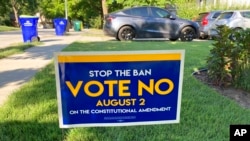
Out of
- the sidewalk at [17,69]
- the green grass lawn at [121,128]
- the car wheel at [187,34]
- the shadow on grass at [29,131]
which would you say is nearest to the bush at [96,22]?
the car wheel at [187,34]

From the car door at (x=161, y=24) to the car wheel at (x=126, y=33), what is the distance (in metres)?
0.81

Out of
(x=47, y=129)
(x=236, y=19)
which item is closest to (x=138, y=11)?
(x=236, y=19)

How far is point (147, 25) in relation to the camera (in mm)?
13438

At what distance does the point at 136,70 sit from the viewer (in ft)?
8.13

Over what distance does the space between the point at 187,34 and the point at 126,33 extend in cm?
291

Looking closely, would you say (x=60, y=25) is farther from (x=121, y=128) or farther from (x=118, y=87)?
(x=118, y=87)

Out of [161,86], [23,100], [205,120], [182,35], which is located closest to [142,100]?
[161,86]

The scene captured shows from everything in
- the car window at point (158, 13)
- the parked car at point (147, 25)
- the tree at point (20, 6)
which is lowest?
the parked car at point (147, 25)

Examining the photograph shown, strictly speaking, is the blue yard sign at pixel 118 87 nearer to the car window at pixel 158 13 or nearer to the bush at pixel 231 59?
the bush at pixel 231 59

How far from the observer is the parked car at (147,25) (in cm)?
1341

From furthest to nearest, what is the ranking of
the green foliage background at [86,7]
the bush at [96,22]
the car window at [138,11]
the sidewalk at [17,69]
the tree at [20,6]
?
the tree at [20,6], the bush at [96,22], the green foliage background at [86,7], the car window at [138,11], the sidewalk at [17,69]

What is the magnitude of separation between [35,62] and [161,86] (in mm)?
5846

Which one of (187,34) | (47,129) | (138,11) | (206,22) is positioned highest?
(138,11)

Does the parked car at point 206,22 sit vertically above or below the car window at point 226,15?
below
